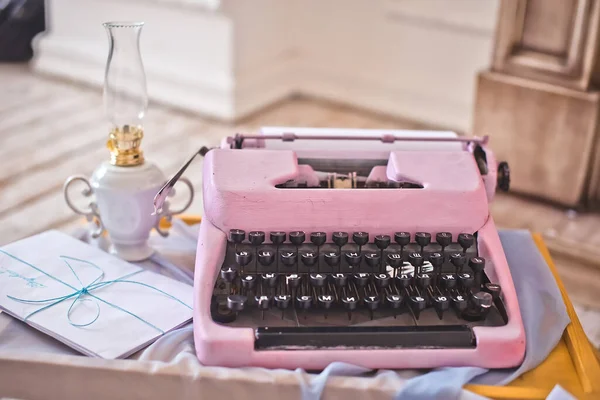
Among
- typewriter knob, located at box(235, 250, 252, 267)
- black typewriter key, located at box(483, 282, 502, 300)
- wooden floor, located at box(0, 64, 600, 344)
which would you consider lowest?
wooden floor, located at box(0, 64, 600, 344)

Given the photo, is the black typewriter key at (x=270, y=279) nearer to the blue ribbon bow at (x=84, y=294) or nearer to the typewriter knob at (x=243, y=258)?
the typewriter knob at (x=243, y=258)

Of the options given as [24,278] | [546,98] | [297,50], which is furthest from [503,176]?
[297,50]

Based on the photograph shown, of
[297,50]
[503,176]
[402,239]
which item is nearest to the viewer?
[402,239]

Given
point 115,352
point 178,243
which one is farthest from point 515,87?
point 115,352

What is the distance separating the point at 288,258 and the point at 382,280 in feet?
0.48

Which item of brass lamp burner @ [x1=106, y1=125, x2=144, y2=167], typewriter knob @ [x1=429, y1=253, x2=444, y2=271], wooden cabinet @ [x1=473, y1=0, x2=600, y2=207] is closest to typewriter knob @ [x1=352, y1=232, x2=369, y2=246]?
typewriter knob @ [x1=429, y1=253, x2=444, y2=271]

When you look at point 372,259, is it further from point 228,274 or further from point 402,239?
point 228,274

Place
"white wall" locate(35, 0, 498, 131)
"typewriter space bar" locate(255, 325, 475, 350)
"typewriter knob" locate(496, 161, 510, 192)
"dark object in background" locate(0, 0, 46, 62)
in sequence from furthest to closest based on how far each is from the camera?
1. "dark object in background" locate(0, 0, 46, 62)
2. "white wall" locate(35, 0, 498, 131)
3. "typewriter knob" locate(496, 161, 510, 192)
4. "typewriter space bar" locate(255, 325, 475, 350)

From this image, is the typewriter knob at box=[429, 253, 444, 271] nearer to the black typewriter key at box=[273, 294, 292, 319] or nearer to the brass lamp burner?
the black typewriter key at box=[273, 294, 292, 319]

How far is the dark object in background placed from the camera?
3770mm

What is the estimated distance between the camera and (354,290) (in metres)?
1.18

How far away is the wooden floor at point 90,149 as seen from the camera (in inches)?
92.4

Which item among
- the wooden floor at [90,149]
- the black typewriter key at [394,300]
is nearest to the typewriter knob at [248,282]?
the black typewriter key at [394,300]

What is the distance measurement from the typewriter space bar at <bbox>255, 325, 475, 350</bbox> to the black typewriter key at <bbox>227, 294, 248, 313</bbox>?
0.14ft
